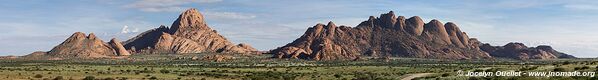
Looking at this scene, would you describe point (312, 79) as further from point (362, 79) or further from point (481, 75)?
point (481, 75)

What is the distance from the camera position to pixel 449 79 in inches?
1855

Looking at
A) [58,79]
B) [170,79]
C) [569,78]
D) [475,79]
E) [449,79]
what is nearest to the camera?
[569,78]

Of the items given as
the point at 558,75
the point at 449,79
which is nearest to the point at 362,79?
the point at 449,79

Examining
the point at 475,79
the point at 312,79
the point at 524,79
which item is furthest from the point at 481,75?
the point at 312,79

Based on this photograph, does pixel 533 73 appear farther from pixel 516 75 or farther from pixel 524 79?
pixel 524 79

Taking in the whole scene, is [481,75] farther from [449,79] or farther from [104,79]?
[104,79]

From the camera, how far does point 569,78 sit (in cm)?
3894

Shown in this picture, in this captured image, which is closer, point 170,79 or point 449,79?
point 449,79

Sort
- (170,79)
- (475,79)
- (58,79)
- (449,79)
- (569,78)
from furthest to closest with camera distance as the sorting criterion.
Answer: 1. (170,79)
2. (58,79)
3. (449,79)
4. (475,79)
5. (569,78)

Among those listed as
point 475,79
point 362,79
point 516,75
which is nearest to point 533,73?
point 516,75

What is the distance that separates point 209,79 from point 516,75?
48572 mm

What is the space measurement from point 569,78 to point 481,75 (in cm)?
773

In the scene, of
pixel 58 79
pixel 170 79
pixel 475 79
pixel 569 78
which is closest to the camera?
pixel 569 78

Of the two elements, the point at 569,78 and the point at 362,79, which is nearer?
the point at 569,78
